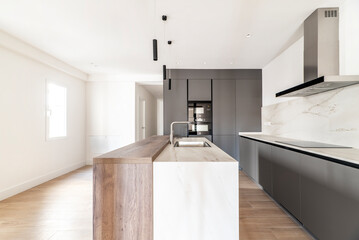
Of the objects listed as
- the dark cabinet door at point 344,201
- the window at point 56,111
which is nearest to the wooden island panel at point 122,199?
the dark cabinet door at point 344,201

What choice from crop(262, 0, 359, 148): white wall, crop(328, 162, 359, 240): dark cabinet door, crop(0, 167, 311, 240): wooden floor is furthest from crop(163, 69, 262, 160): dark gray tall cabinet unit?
crop(328, 162, 359, 240): dark cabinet door

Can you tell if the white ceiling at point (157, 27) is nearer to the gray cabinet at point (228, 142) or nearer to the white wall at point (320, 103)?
the white wall at point (320, 103)

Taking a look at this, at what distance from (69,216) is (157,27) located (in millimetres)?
2792

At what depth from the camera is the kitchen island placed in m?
1.29

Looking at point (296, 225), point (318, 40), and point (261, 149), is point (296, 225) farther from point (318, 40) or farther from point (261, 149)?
point (318, 40)

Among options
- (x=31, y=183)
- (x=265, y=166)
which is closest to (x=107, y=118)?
(x=31, y=183)

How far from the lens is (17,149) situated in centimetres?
308

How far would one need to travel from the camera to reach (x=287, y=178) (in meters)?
2.23

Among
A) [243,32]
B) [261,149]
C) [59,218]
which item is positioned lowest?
[59,218]

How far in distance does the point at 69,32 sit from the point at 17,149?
6.98 ft

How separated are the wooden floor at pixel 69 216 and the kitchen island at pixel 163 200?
894 mm

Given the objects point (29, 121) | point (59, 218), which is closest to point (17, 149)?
point (29, 121)

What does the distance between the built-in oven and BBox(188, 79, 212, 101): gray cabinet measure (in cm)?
12

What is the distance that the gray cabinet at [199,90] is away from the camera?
4727 mm
